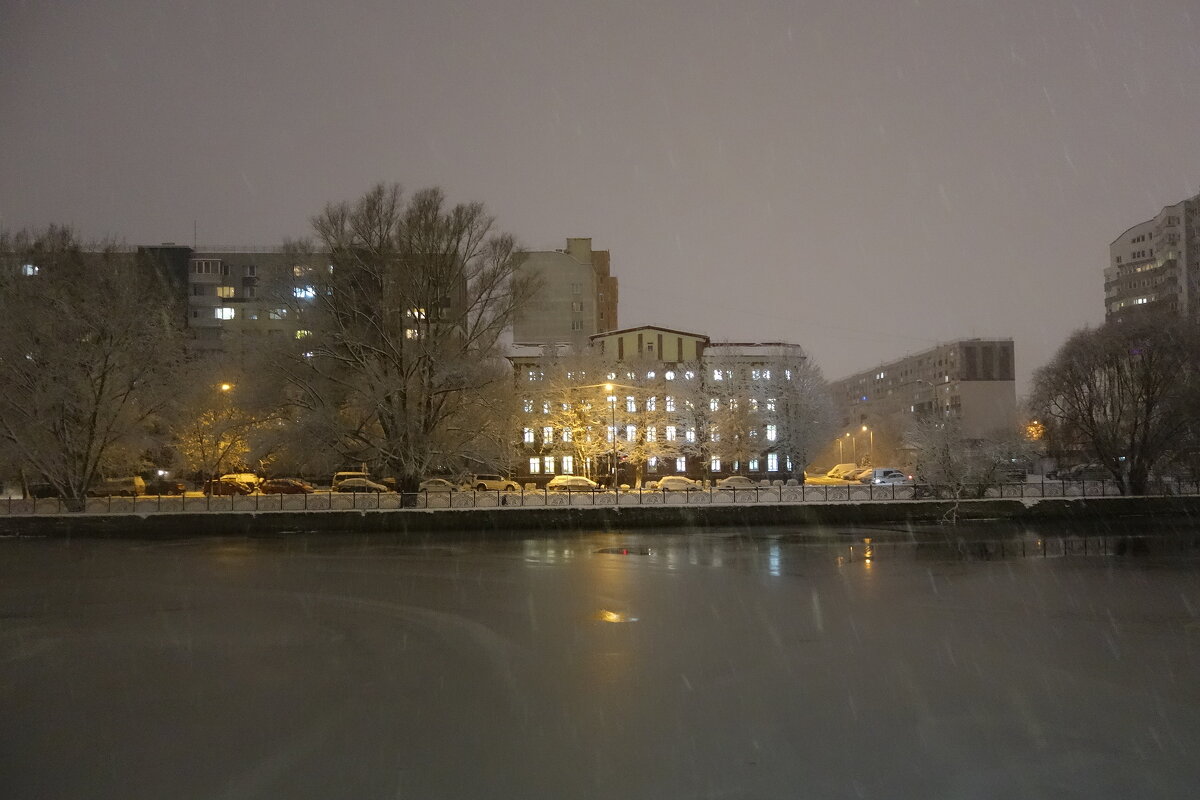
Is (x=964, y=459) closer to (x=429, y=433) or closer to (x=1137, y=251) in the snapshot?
(x=429, y=433)

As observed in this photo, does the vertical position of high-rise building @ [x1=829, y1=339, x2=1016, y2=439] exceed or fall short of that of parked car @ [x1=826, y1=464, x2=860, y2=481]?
it exceeds it

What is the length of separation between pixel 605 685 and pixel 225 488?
1709 inches

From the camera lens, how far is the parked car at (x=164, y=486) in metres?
52.9

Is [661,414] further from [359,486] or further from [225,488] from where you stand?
[225,488]

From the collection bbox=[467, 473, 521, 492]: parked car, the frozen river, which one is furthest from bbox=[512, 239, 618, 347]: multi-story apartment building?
the frozen river

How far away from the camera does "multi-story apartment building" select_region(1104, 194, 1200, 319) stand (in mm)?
101188

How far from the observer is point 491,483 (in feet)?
172

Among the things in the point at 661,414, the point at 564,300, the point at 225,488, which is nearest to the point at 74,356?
the point at 225,488

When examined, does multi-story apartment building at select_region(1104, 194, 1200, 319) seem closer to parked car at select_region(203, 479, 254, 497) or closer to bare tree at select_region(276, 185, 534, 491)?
bare tree at select_region(276, 185, 534, 491)

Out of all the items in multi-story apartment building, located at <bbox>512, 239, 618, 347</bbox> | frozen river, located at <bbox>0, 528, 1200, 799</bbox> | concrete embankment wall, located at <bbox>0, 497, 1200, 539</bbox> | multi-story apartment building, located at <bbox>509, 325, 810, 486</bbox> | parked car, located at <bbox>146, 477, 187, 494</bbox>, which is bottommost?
frozen river, located at <bbox>0, 528, 1200, 799</bbox>

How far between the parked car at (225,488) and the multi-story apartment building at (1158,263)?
91.0 metres

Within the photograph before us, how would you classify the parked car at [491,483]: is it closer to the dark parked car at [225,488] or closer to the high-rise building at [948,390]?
the dark parked car at [225,488]

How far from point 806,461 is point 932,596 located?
50.5m

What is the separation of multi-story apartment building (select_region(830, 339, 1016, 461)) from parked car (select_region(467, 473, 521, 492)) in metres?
41.1
